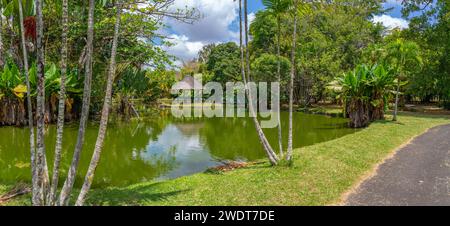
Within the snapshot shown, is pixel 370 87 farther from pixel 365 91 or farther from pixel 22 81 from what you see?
pixel 22 81

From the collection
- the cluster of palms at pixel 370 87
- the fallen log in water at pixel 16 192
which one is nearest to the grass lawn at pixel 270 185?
the fallen log in water at pixel 16 192

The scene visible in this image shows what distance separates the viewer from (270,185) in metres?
7.62

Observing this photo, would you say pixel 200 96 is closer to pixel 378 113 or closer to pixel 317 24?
pixel 317 24

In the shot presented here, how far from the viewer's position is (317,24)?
38.2m

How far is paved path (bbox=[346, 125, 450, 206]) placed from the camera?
6.69 meters

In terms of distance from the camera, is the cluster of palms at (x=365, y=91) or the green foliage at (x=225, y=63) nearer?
the cluster of palms at (x=365, y=91)

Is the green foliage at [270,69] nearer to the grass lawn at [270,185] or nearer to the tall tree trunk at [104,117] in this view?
the grass lawn at [270,185]

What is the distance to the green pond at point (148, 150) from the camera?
9.98m

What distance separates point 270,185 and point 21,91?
15341 millimetres

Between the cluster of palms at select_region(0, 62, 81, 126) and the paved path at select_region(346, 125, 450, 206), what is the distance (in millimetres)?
16106

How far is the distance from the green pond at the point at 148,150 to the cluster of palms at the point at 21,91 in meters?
1.00

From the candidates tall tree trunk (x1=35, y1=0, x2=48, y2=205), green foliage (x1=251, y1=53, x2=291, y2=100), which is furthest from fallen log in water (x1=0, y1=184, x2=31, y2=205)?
green foliage (x1=251, y1=53, x2=291, y2=100)

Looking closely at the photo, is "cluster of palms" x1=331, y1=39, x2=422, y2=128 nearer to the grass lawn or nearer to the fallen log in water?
the grass lawn

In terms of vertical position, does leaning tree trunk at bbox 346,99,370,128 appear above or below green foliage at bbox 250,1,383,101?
below
